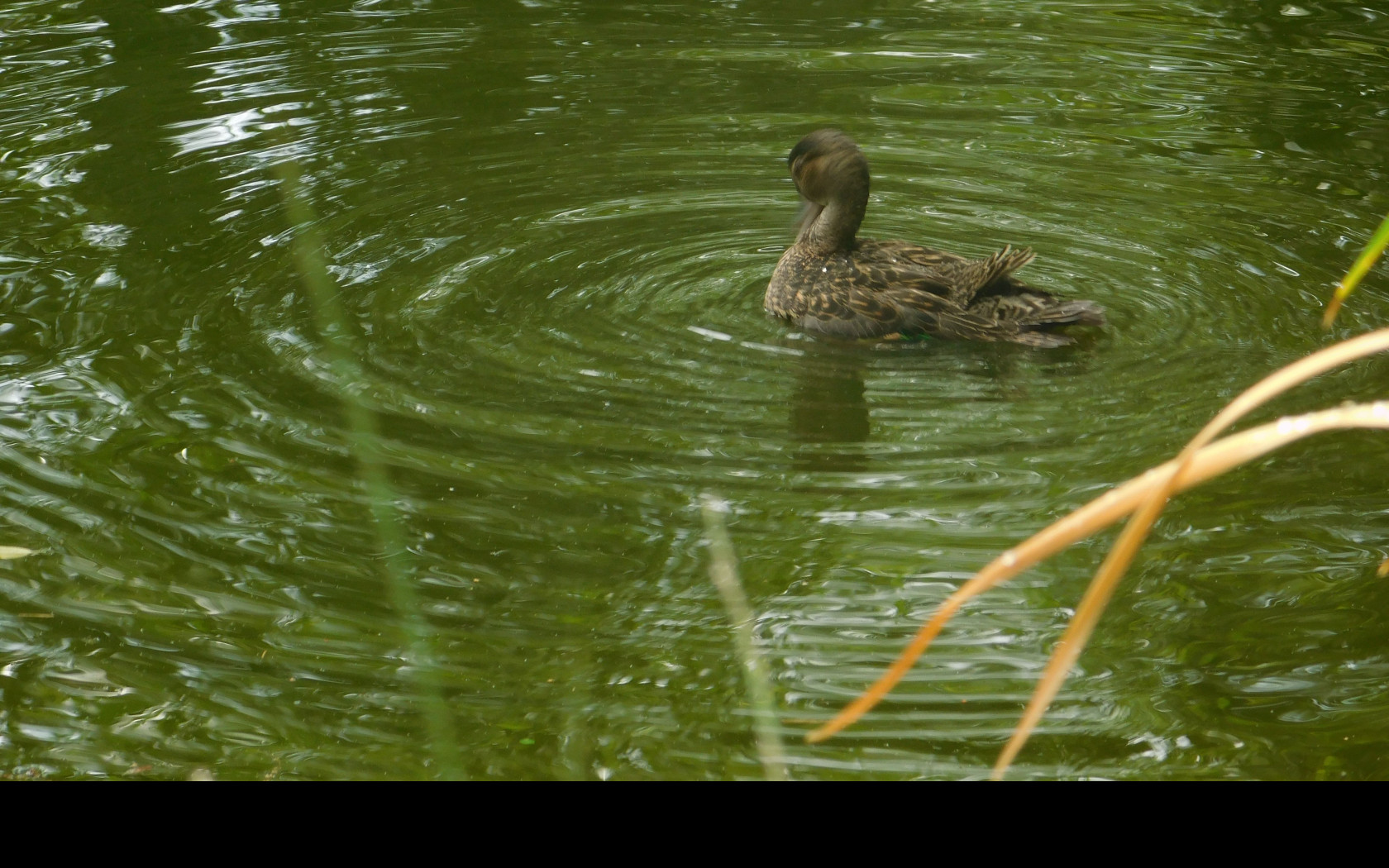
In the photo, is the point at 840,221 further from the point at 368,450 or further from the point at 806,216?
the point at 368,450

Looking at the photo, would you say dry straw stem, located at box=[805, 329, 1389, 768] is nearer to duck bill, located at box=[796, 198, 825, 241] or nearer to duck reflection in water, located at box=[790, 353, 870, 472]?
duck reflection in water, located at box=[790, 353, 870, 472]

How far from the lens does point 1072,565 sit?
431 centimetres

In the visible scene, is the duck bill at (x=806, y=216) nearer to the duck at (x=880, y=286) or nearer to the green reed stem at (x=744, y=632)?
the duck at (x=880, y=286)

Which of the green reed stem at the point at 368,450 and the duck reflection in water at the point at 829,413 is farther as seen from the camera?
the duck reflection in water at the point at 829,413

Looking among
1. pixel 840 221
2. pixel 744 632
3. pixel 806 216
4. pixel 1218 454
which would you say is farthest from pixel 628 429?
pixel 1218 454

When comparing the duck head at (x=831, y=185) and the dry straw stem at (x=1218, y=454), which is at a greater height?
the dry straw stem at (x=1218, y=454)

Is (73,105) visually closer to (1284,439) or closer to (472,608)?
(472,608)

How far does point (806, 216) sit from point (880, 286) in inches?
25.7

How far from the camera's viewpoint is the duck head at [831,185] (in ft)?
20.5

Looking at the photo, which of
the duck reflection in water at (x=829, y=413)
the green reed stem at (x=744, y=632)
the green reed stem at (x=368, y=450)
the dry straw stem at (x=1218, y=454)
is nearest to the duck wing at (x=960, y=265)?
the duck reflection in water at (x=829, y=413)

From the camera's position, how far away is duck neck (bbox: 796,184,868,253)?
629 cm

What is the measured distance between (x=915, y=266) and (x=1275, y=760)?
3.18 metres

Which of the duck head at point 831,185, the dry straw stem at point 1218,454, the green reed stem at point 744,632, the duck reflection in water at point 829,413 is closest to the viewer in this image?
the dry straw stem at point 1218,454

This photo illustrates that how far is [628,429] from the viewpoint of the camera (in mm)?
5070
